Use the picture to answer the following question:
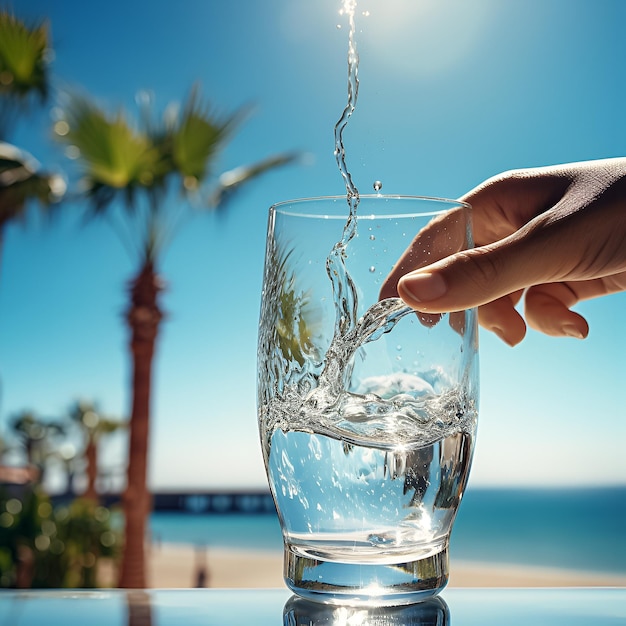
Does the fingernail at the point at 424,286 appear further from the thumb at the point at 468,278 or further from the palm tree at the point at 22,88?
the palm tree at the point at 22,88

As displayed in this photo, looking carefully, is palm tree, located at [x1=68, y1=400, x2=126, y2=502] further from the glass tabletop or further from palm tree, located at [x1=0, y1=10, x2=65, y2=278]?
the glass tabletop

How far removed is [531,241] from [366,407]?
0.21 m

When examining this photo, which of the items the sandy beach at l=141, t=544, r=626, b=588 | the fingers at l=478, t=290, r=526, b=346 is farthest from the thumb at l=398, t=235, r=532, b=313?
the sandy beach at l=141, t=544, r=626, b=588

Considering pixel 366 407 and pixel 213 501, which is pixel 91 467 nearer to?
pixel 213 501

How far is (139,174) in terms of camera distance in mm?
5895

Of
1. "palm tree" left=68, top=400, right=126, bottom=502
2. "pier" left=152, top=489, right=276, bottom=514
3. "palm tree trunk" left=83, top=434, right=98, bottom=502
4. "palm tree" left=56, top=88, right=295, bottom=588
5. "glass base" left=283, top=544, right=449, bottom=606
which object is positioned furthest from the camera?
"pier" left=152, top=489, right=276, bottom=514

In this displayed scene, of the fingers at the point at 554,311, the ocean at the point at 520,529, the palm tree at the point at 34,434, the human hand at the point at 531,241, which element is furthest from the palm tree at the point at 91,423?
the human hand at the point at 531,241

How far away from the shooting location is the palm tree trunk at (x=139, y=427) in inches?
229

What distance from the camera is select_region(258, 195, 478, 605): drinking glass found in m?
0.58

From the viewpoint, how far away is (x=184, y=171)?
6.09 metres

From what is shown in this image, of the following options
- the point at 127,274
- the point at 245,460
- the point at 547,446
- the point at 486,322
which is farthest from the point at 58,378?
the point at 486,322

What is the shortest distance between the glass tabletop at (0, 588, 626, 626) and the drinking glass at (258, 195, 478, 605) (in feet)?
0.07

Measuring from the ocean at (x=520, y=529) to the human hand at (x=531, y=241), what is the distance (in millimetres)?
13664

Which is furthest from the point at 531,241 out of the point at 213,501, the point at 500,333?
the point at 213,501
